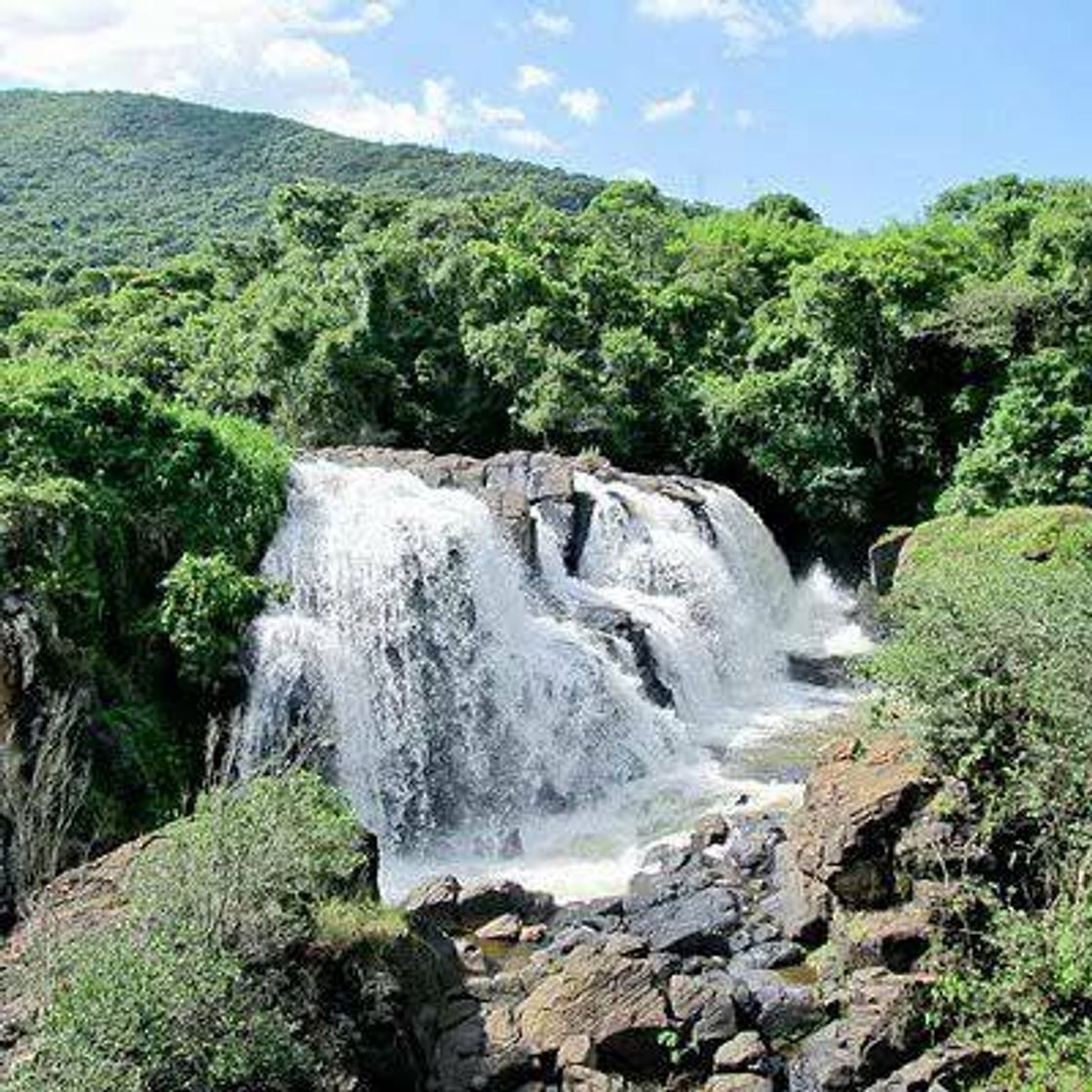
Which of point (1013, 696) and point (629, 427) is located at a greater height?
point (629, 427)

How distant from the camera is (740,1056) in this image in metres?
10.8

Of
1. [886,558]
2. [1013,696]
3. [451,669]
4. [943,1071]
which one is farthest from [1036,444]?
[943,1071]

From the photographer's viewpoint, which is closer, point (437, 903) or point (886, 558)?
point (437, 903)

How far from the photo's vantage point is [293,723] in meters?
16.8

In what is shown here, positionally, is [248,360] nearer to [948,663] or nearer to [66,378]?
[66,378]

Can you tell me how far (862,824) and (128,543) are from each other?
9.82 m

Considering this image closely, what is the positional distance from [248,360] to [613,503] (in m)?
11.3

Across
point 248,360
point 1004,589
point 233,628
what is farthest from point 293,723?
point 248,360

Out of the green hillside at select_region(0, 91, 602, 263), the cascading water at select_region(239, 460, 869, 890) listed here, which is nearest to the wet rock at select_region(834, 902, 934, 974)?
the cascading water at select_region(239, 460, 869, 890)

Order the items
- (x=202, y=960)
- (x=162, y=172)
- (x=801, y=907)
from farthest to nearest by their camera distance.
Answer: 1. (x=162, y=172)
2. (x=801, y=907)
3. (x=202, y=960)

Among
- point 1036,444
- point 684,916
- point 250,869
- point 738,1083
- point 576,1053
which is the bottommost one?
point 738,1083

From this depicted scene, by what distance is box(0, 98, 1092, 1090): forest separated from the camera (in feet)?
37.8

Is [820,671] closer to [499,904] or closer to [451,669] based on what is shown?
[451,669]

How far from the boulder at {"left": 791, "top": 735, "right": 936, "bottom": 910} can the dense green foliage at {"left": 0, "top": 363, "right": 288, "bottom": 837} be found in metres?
7.23
